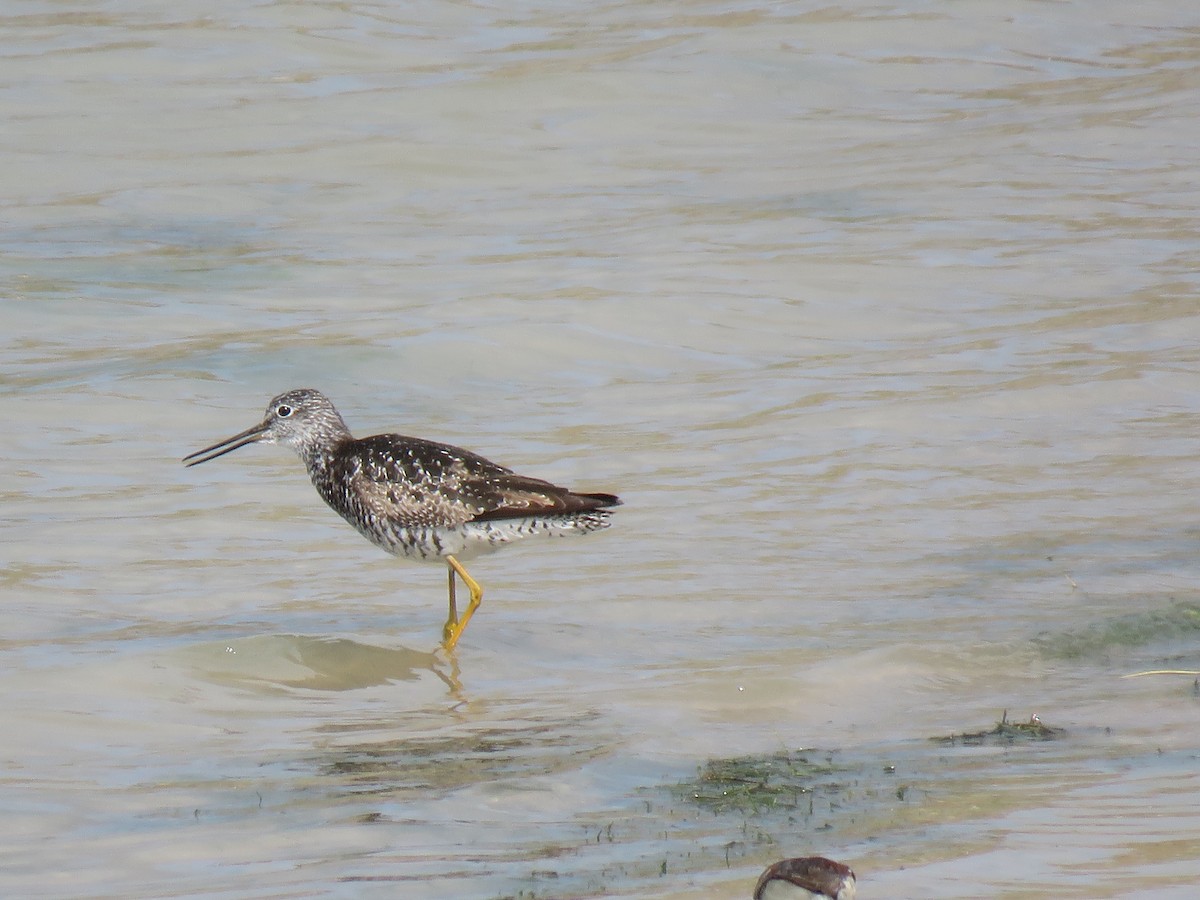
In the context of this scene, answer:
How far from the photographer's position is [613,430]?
455 inches

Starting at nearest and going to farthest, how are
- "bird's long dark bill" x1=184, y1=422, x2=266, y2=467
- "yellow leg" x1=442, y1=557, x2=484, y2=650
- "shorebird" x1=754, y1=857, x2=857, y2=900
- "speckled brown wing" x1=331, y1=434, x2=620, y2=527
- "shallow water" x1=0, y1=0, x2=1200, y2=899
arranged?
1. "shorebird" x1=754, y1=857, x2=857, y2=900
2. "shallow water" x1=0, y1=0, x2=1200, y2=899
3. "yellow leg" x1=442, y1=557, x2=484, y2=650
4. "speckled brown wing" x1=331, y1=434, x2=620, y2=527
5. "bird's long dark bill" x1=184, y1=422, x2=266, y2=467

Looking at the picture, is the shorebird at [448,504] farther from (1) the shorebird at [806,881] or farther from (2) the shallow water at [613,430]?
(1) the shorebird at [806,881]

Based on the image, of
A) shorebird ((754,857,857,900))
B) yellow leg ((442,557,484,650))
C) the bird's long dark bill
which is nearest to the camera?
shorebird ((754,857,857,900))

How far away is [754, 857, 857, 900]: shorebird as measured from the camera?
449 cm

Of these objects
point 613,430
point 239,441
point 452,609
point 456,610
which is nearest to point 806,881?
point 452,609

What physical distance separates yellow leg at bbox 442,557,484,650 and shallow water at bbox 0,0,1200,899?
122 millimetres

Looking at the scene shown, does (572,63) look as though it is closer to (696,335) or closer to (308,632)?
(696,335)

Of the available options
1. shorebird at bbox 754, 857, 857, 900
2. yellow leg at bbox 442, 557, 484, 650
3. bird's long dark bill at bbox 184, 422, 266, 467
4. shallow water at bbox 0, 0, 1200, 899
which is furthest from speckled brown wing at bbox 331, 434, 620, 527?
shorebird at bbox 754, 857, 857, 900

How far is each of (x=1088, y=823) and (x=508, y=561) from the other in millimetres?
4949

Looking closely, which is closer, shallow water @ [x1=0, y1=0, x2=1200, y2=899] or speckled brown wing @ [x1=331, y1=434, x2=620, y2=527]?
shallow water @ [x1=0, y1=0, x2=1200, y2=899]

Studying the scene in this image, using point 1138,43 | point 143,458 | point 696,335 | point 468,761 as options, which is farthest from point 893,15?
point 468,761

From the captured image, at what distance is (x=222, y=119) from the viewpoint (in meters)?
18.8

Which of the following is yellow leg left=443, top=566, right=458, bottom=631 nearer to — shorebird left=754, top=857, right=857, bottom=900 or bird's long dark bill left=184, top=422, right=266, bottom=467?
bird's long dark bill left=184, top=422, right=266, bottom=467

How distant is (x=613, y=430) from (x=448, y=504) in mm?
3027
